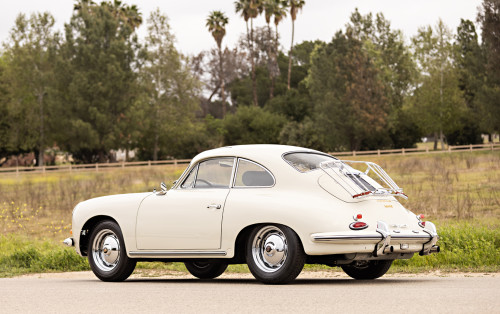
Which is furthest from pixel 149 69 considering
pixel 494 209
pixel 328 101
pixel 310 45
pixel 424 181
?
pixel 494 209

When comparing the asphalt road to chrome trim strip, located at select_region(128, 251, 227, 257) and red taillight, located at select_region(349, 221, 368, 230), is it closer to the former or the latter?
chrome trim strip, located at select_region(128, 251, 227, 257)

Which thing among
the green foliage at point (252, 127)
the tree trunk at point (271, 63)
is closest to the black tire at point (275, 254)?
the green foliage at point (252, 127)

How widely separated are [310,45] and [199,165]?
311ft

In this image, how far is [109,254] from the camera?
37.2 feet

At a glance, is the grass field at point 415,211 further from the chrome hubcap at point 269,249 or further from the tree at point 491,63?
the tree at point 491,63

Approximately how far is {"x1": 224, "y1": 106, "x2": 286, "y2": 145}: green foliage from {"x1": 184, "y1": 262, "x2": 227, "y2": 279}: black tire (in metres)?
61.0

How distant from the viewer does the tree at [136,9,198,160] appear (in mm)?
72688

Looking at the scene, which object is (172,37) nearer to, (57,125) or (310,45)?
(57,125)

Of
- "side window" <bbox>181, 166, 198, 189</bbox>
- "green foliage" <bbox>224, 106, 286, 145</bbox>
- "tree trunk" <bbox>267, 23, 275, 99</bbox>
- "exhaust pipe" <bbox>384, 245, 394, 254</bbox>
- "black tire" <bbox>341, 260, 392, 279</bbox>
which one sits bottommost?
A: "black tire" <bbox>341, 260, 392, 279</bbox>

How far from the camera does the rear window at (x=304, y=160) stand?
10156 mm

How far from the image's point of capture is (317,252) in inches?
368

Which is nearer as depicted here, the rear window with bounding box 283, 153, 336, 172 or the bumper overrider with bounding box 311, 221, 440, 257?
the bumper overrider with bounding box 311, 221, 440, 257

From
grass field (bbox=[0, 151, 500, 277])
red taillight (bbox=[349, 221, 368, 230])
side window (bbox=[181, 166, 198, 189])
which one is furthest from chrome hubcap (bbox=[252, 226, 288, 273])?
grass field (bbox=[0, 151, 500, 277])

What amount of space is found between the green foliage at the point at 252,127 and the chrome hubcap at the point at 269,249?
6318 cm
